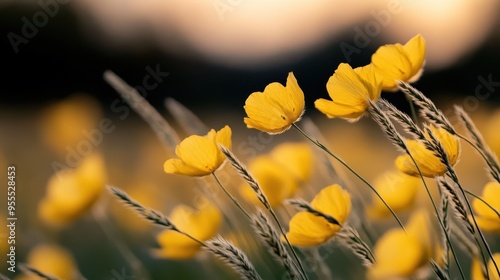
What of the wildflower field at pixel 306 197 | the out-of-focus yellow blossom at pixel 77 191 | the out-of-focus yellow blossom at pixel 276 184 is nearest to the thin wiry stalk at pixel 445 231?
the wildflower field at pixel 306 197

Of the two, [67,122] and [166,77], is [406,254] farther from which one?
[166,77]

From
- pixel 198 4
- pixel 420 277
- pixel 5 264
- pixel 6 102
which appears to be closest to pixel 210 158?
pixel 420 277

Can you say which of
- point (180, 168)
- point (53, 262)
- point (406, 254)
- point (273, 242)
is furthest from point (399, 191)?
point (53, 262)

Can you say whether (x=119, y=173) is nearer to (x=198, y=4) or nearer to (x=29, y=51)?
(x=198, y=4)

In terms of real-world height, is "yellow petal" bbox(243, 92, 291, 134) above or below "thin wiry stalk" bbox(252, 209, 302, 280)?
above

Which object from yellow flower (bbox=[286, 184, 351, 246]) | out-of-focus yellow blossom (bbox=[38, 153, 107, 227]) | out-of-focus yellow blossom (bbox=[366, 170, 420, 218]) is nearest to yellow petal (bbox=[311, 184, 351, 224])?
yellow flower (bbox=[286, 184, 351, 246])

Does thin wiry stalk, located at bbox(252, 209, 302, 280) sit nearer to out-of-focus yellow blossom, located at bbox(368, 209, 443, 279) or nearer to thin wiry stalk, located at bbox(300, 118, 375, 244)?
out-of-focus yellow blossom, located at bbox(368, 209, 443, 279)
